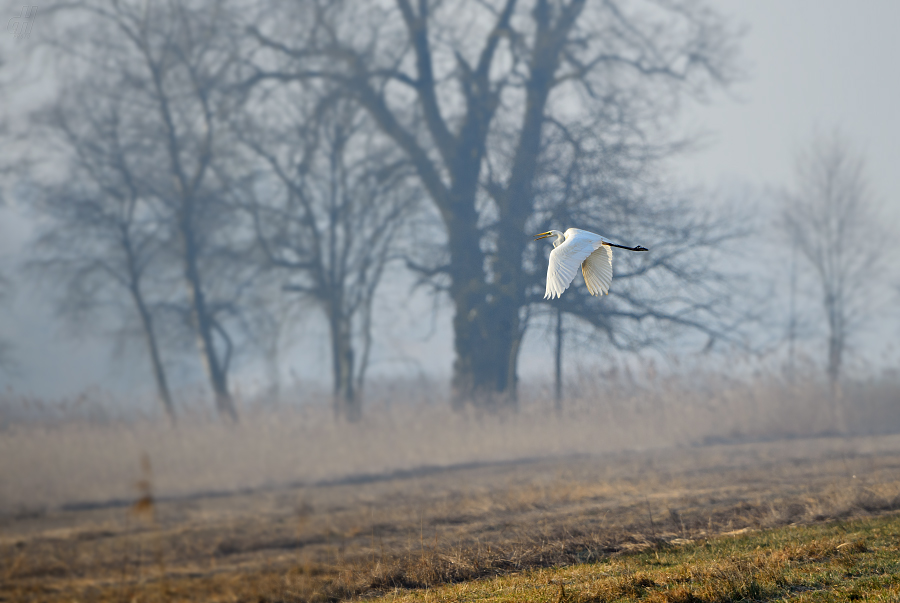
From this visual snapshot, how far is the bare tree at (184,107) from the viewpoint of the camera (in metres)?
22.0

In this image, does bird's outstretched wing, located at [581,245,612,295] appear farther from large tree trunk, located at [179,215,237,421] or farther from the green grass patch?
large tree trunk, located at [179,215,237,421]

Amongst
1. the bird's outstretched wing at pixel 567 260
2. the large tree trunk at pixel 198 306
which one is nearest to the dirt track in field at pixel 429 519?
the bird's outstretched wing at pixel 567 260

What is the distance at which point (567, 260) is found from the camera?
219 inches

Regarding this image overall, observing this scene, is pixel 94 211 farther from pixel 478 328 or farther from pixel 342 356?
pixel 478 328

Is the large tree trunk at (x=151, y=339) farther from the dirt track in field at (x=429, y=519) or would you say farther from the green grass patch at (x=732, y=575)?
the green grass patch at (x=732, y=575)

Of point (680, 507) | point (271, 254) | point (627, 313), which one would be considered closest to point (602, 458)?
point (627, 313)

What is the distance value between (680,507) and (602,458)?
716cm

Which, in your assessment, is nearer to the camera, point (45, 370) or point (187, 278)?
point (187, 278)

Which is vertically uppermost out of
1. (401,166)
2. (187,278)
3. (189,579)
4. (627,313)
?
(401,166)

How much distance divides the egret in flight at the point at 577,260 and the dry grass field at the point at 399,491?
251 centimetres

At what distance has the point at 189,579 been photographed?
8.30 meters

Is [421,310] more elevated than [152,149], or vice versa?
[152,149]

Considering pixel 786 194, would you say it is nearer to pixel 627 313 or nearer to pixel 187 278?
pixel 627 313

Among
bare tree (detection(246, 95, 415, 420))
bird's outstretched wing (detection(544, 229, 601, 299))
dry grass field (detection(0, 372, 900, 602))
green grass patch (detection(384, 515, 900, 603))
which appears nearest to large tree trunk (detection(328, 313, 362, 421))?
bare tree (detection(246, 95, 415, 420))
